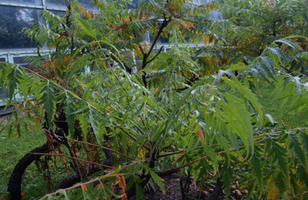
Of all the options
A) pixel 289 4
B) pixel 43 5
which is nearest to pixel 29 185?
pixel 289 4

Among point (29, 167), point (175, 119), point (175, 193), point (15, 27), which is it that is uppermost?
point (175, 119)

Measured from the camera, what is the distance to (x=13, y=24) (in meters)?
4.28

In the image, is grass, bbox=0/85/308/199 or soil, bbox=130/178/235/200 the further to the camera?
grass, bbox=0/85/308/199

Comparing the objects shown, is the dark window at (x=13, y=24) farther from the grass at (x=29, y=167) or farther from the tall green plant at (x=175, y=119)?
the tall green plant at (x=175, y=119)

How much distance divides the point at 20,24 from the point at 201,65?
4.00 metres

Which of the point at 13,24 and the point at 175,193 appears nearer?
the point at 175,193

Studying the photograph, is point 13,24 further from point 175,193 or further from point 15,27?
point 175,193

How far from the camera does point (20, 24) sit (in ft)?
14.4

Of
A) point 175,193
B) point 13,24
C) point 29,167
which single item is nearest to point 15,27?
point 13,24

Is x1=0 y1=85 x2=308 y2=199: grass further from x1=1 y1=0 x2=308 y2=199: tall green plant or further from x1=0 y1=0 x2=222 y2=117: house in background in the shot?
x1=0 y1=0 x2=222 y2=117: house in background

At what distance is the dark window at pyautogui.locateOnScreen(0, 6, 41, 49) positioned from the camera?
13.6 ft

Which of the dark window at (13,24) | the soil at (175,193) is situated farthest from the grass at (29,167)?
the dark window at (13,24)

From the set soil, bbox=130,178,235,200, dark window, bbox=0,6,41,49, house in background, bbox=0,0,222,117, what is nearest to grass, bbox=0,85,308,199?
soil, bbox=130,178,235,200

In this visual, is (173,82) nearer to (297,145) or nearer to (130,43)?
(297,145)
